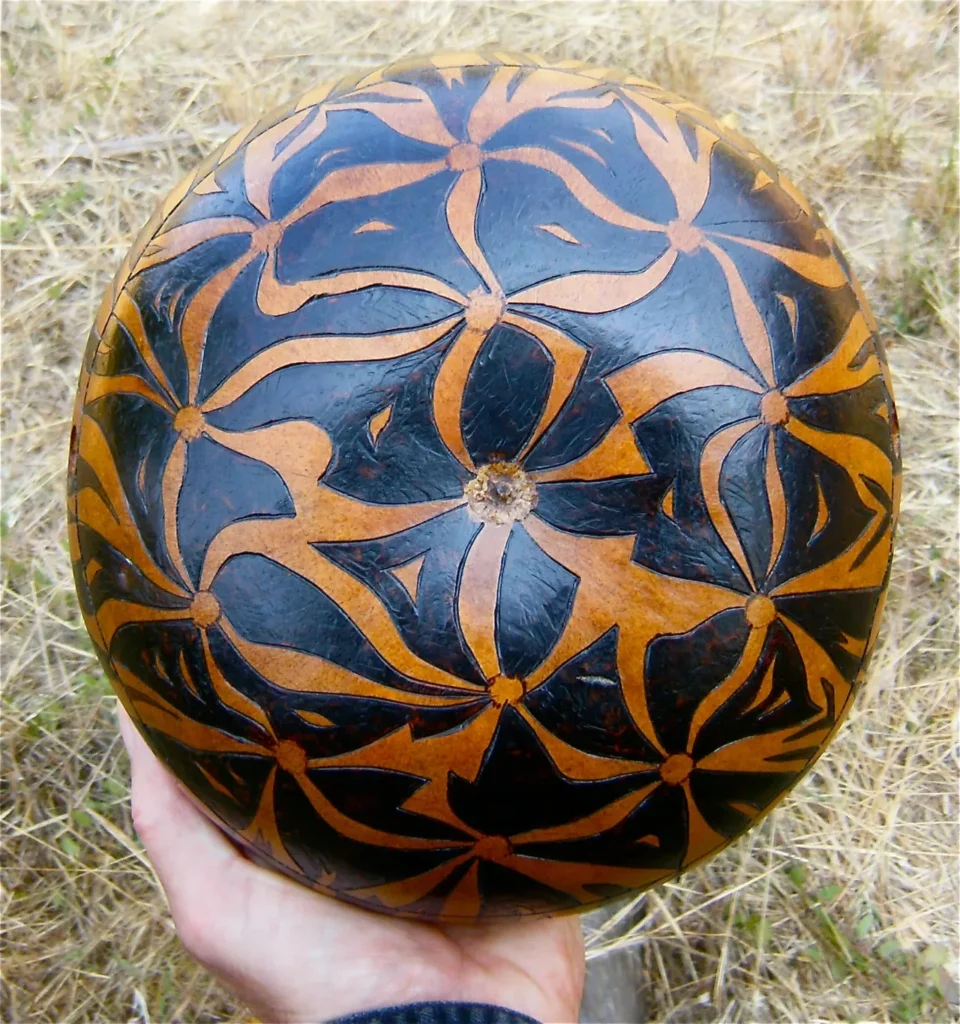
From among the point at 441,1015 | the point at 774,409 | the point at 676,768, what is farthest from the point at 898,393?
the point at 441,1015

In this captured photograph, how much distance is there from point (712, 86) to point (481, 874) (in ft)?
8.54

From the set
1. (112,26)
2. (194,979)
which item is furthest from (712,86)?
(194,979)

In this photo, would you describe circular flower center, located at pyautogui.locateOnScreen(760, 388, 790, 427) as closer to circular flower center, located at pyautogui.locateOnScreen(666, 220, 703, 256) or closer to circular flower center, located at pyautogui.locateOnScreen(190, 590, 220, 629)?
circular flower center, located at pyautogui.locateOnScreen(666, 220, 703, 256)

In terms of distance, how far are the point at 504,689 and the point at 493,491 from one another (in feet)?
0.70

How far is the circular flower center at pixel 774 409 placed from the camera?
3.76 feet

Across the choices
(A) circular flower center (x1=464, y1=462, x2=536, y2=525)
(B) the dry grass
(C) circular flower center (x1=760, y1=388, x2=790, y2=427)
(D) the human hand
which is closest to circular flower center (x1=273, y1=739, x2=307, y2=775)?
(A) circular flower center (x1=464, y1=462, x2=536, y2=525)

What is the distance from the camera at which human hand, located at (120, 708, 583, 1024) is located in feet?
5.17

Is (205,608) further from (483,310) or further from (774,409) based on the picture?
(774,409)

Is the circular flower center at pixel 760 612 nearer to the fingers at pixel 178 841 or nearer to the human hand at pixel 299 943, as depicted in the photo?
the human hand at pixel 299 943

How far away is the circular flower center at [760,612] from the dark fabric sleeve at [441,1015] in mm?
702

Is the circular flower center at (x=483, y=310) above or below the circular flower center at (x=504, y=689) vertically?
above

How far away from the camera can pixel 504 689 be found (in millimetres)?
1111

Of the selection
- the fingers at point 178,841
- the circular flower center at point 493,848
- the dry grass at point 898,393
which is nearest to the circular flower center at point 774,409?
the circular flower center at point 493,848

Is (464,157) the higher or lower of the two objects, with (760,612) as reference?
higher
